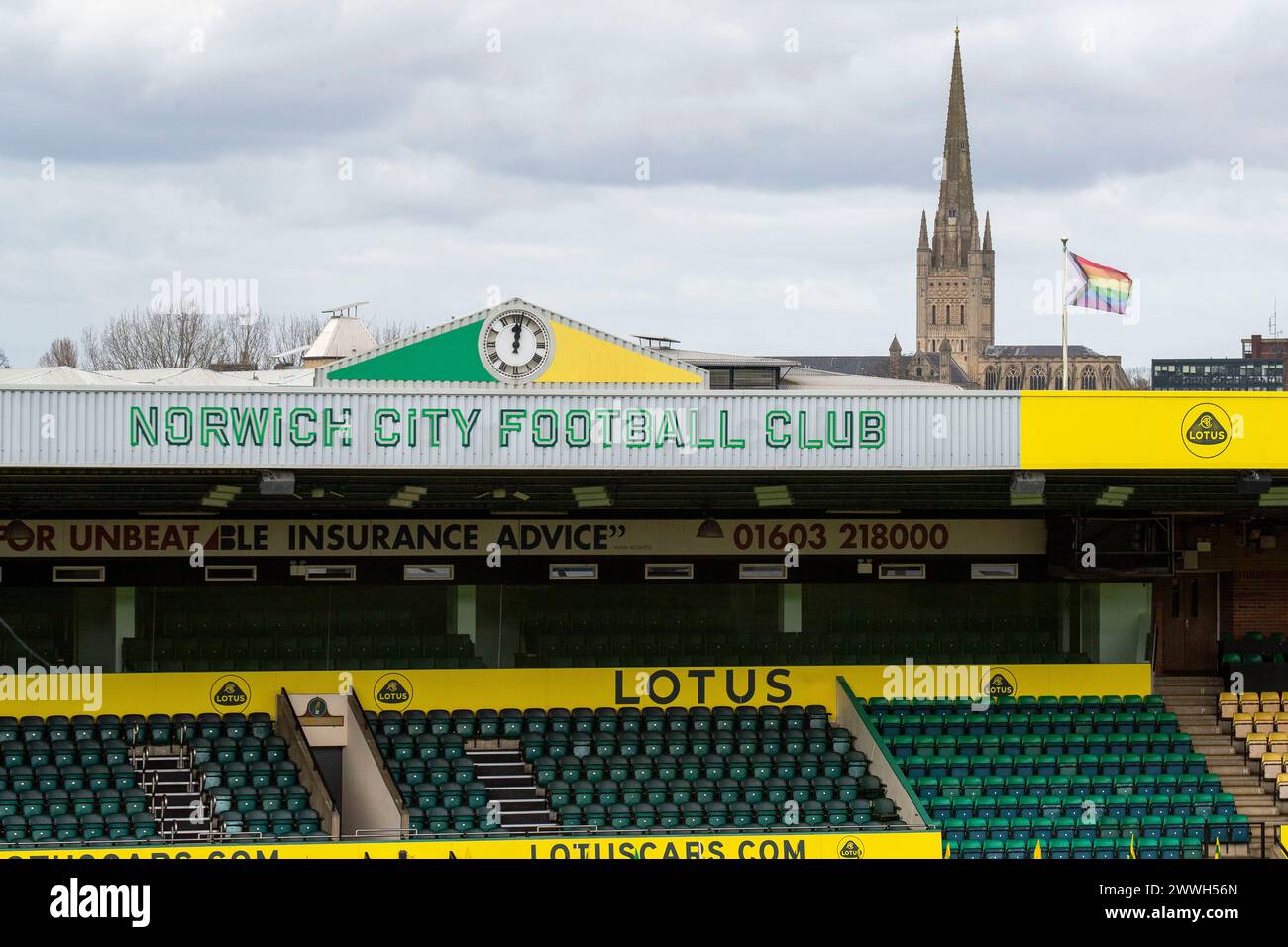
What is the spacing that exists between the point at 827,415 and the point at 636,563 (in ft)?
23.8

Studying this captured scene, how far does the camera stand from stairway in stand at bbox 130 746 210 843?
2170 cm

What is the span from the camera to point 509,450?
20.7m

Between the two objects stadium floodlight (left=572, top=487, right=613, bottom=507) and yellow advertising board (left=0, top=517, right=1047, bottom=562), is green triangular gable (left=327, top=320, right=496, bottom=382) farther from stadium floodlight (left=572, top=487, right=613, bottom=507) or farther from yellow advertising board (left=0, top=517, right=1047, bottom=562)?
stadium floodlight (left=572, top=487, right=613, bottom=507)

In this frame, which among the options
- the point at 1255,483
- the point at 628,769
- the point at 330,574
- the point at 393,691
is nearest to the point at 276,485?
the point at 393,691

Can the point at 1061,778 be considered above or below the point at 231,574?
below

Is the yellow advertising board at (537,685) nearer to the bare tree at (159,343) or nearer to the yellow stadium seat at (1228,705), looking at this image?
the yellow stadium seat at (1228,705)

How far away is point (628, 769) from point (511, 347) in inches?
295

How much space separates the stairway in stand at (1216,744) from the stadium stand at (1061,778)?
513mm

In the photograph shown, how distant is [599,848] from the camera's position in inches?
828

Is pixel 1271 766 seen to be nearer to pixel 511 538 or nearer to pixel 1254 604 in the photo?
pixel 1254 604

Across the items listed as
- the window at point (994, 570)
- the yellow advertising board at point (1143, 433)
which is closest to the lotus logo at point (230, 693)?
the window at point (994, 570)

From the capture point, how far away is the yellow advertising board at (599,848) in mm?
20125
